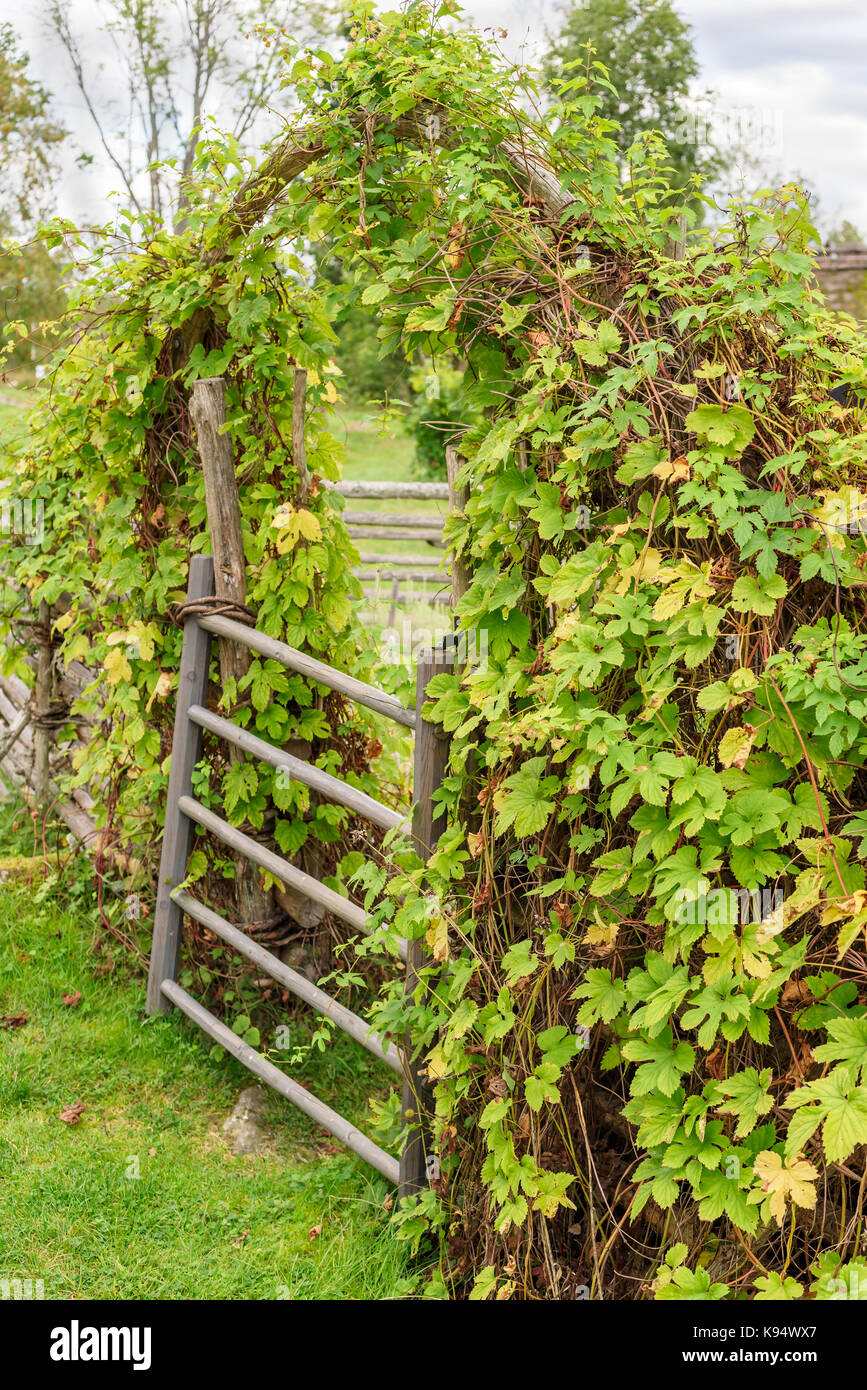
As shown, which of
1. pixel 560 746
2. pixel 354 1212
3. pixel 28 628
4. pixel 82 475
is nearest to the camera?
pixel 560 746

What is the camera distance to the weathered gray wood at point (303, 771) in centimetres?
288

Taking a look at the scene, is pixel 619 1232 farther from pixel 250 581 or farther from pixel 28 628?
pixel 28 628

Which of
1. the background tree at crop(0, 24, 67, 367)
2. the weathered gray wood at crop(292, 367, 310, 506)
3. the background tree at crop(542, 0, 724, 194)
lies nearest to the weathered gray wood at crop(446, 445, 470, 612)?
the weathered gray wood at crop(292, 367, 310, 506)

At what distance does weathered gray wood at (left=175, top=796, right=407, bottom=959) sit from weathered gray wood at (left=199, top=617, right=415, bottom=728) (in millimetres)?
552

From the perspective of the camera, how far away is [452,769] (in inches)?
102

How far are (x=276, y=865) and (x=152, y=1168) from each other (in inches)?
36.2

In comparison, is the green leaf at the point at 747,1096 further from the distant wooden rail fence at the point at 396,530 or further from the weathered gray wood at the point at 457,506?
the distant wooden rail fence at the point at 396,530

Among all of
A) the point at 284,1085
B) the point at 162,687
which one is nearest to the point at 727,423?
the point at 284,1085

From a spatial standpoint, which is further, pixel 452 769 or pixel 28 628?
pixel 28 628

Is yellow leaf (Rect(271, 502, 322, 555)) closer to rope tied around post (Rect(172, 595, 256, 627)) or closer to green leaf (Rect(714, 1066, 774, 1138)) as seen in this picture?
rope tied around post (Rect(172, 595, 256, 627))

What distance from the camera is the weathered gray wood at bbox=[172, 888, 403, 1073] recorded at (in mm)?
2926

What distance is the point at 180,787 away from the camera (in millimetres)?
3818

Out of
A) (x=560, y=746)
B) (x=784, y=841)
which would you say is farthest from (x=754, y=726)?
(x=560, y=746)

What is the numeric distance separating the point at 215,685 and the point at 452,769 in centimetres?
151
